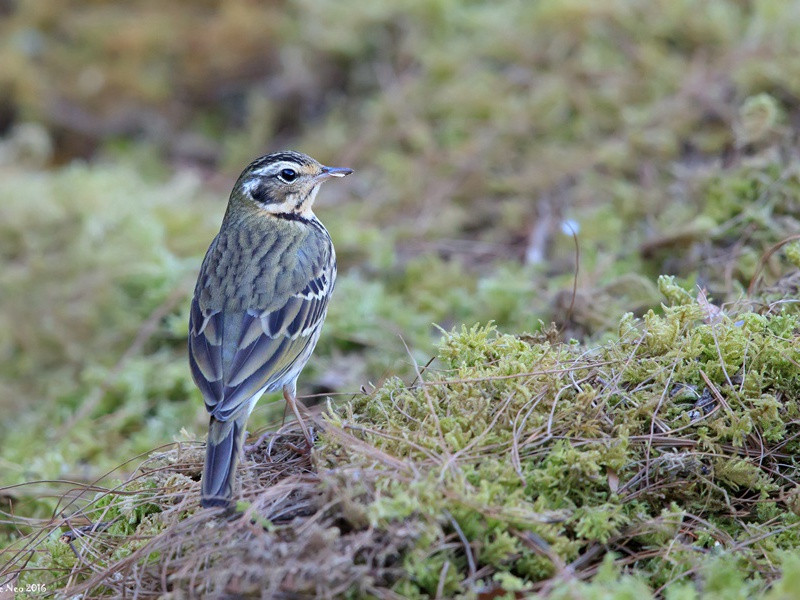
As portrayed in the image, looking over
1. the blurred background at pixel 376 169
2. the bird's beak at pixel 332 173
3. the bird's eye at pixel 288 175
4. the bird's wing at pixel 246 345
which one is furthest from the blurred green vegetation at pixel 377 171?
the bird's eye at pixel 288 175

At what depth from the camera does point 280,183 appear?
5.18 metres

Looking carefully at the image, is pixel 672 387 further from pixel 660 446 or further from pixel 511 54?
pixel 511 54

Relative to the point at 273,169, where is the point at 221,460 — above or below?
below

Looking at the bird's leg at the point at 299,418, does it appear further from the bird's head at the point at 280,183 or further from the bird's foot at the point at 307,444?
the bird's head at the point at 280,183

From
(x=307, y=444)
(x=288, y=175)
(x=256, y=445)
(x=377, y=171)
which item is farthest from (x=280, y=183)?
(x=377, y=171)

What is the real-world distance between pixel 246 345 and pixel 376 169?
15.3ft

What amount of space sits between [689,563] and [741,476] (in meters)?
0.46

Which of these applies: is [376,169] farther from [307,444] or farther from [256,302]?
[307,444]

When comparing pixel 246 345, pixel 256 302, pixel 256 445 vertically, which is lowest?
pixel 256 445

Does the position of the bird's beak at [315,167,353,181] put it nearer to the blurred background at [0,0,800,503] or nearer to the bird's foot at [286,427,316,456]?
the blurred background at [0,0,800,503]

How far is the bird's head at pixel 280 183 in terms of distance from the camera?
17.0 ft

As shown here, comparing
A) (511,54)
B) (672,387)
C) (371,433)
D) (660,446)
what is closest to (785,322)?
(672,387)

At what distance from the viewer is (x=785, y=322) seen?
153 inches

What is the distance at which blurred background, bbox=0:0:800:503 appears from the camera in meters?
6.06
